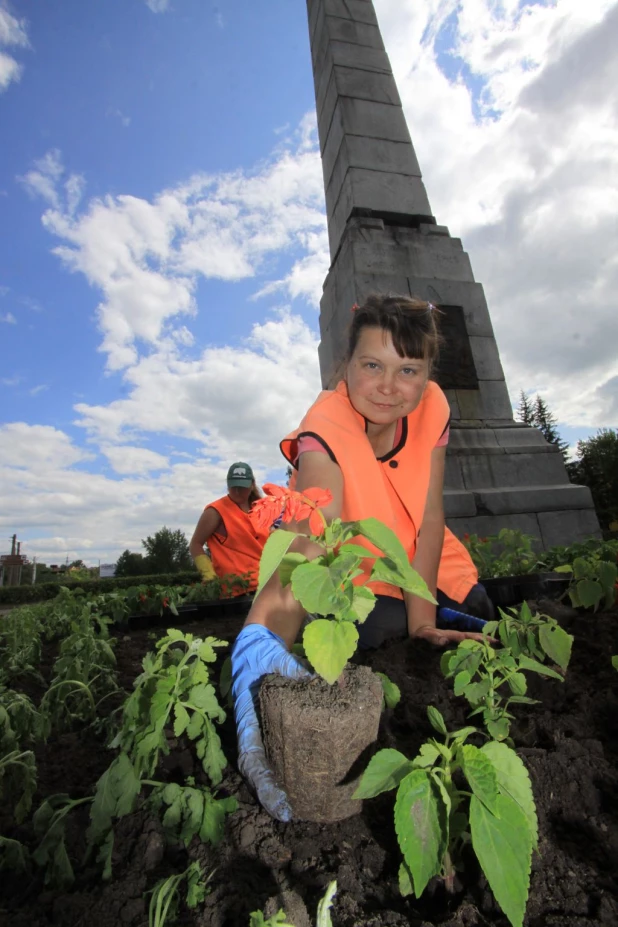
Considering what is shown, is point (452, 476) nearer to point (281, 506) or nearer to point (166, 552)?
point (281, 506)

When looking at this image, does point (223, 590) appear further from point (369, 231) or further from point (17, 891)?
point (369, 231)

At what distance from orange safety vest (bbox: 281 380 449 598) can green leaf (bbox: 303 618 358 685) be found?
98cm

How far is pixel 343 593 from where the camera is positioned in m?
0.87

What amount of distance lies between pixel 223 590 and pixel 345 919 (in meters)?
3.50

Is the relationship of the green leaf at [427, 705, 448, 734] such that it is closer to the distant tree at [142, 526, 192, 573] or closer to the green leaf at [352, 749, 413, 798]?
the green leaf at [352, 749, 413, 798]

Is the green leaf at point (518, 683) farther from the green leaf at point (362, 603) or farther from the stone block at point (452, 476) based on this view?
the stone block at point (452, 476)

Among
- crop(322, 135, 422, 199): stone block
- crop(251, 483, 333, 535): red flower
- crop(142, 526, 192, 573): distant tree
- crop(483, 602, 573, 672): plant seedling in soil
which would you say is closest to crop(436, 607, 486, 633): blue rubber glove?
crop(483, 602, 573, 672): plant seedling in soil

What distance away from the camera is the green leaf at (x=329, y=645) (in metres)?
0.81

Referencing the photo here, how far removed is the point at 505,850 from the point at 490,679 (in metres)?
0.47

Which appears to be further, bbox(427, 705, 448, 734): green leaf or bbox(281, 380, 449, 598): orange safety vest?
bbox(281, 380, 449, 598): orange safety vest

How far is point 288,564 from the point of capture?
0.99 m

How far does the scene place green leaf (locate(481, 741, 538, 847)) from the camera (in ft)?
2.52

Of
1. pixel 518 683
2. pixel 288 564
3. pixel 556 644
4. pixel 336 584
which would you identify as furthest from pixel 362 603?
pixel 556 644

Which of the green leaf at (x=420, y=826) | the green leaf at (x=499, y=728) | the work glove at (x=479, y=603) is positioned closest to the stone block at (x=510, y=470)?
the work glove at (x=479, y=603)
